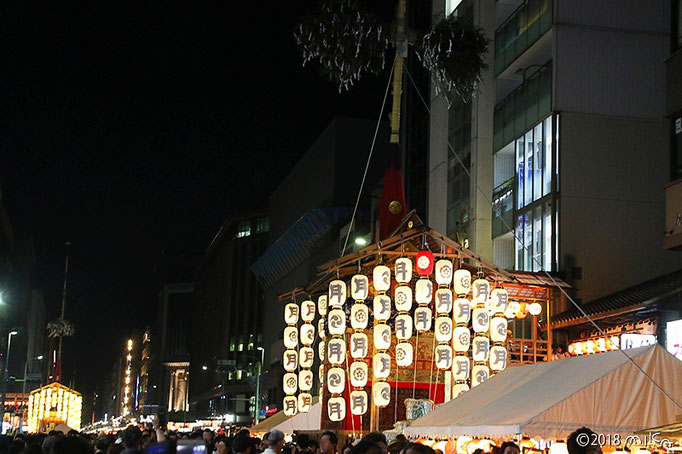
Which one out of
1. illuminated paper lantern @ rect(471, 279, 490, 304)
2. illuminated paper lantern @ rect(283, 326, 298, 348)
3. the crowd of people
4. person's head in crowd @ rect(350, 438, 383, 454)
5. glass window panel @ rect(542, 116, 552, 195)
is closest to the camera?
the crowd of people

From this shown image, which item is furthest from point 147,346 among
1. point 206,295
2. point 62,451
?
point 62,451

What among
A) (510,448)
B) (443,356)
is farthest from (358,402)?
(510,448)

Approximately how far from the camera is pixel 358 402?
25766 mm

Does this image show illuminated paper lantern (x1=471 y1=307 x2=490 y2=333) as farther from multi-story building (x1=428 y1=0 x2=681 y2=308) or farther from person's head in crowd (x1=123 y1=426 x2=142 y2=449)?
person's head in crowd (x1=123 y1=426 x2=142 y2=449)

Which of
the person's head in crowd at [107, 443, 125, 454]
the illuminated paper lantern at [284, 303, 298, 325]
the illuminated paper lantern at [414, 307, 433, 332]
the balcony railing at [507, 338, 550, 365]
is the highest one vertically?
the illuminated paper lantern at [284, 303, 298, 325]

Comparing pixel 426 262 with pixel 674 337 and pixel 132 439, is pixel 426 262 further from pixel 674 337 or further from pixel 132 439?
pixel 132 439

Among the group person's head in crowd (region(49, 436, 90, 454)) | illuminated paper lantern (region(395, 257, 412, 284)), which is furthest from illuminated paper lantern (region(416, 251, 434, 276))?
person's head in crowd (region(49, 436, 90, 454))

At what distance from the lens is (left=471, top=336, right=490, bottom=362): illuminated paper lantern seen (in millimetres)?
25031

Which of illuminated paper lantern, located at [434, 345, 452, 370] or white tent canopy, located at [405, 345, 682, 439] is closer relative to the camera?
white tent canopy, located at [405, 345, 682, 439]

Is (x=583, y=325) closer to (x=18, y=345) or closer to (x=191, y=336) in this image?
(x=18, y=345)

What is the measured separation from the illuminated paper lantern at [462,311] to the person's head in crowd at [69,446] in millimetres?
19553

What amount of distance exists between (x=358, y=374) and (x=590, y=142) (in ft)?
38.8

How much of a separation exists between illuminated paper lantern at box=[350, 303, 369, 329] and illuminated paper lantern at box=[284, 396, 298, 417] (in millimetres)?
5788

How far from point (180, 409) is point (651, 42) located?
142 m
